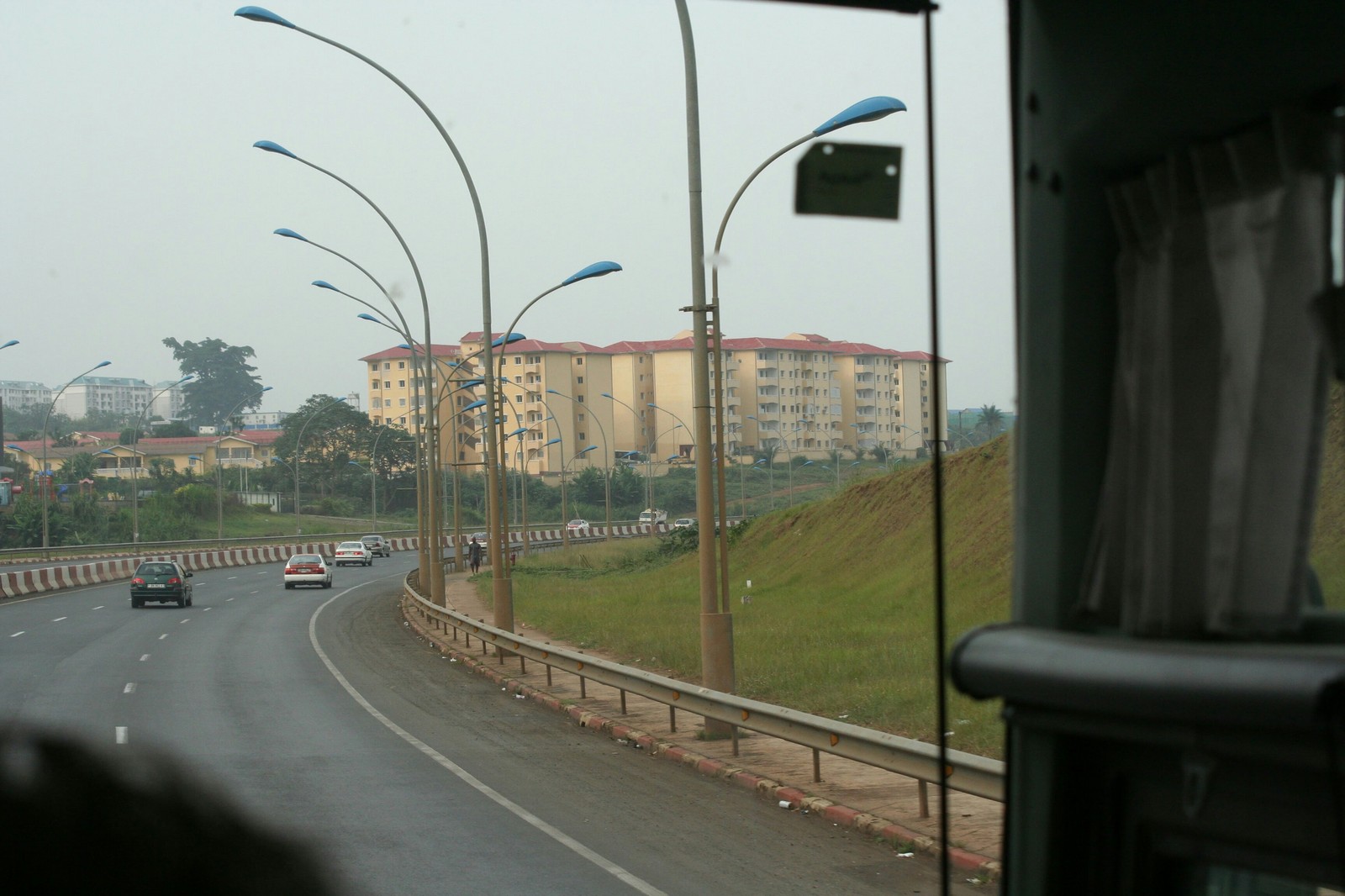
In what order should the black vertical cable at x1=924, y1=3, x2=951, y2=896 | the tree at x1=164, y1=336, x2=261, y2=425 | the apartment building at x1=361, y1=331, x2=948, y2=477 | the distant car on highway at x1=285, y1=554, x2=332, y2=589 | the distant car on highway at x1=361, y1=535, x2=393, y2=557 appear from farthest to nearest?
the tree at x1=164, y1=336, x2=261, y2=425 < the distant car on highway at x1=361, y1=535, x2=393, y2=557 < the distant car on highway at x1=285, y1=554, x2=332, y2=589 < the apartment building at x1=361, y1=331, x2=948, y2=477 < the black vertical cable at x1=924, y1=3, x2=951, y2=896

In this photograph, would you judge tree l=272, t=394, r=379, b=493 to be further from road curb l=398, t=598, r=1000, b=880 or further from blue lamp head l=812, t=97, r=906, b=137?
blue lamp head l=812, t=97, r=906, b=137

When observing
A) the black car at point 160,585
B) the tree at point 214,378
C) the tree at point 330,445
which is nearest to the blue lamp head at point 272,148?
the black car at point 160,585

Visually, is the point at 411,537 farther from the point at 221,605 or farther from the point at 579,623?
the point at 579,623

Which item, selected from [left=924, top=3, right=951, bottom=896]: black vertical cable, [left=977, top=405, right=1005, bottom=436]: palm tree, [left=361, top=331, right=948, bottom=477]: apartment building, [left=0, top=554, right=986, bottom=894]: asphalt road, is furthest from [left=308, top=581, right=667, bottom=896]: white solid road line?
[left=361, top=331, right=948, bottom=477]: apartment building

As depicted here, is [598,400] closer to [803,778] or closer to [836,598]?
[836,598]

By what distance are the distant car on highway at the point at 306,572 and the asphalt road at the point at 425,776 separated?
75.0 feet

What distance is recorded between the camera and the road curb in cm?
862

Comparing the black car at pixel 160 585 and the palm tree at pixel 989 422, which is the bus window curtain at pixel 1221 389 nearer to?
the palm tree at pixel 989 422

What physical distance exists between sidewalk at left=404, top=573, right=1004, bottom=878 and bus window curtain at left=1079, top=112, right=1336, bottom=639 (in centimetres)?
620

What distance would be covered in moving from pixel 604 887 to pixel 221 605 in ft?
116

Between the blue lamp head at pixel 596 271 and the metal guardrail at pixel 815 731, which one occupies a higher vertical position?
the blue lamp head at pixel 596 271

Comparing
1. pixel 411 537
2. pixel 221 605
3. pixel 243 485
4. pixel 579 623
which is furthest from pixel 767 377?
pixel 243 485

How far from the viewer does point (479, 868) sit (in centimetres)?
895

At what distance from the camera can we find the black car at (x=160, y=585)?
131ft
